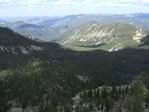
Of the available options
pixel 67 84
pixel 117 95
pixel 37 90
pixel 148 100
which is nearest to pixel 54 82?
pixel 67 84

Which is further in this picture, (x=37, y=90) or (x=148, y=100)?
(x=37, y=90)

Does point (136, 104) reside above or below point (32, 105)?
above

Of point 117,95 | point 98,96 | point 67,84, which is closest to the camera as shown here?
point 117,95

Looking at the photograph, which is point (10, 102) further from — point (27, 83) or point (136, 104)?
point (136, 104)

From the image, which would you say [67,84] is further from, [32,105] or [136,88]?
A: [136,88]

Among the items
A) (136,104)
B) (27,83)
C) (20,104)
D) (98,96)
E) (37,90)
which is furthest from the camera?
(27,83)

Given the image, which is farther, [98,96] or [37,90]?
[37,90]

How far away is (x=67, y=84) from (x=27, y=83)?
151 ft

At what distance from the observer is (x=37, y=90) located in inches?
6718

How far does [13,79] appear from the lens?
197875mm

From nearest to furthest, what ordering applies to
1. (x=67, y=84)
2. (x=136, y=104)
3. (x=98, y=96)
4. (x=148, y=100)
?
(x=136, y=104) < (x=148, y=100) < (x=98, y=96) < (x=67, y=84)

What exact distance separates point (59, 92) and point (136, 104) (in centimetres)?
12339

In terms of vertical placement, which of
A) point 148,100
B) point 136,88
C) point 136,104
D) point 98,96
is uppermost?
point 136,88

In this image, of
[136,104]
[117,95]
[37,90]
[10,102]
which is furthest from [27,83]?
[136,104]
